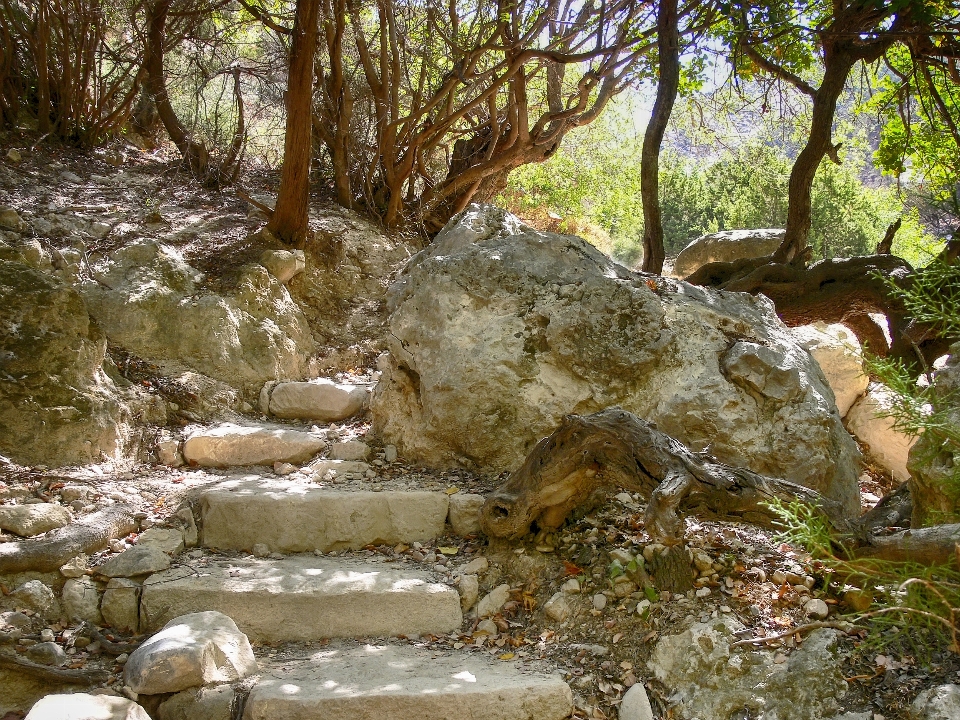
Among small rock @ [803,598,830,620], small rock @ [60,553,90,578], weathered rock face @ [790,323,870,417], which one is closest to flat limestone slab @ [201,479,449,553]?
small rock @ [60,553,90,578]

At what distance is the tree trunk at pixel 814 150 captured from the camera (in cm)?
569

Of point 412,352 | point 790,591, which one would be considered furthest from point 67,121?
point 790,591

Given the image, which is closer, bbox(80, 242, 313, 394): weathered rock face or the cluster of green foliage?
bbox(80, 242, 313, 394): weathered rock face

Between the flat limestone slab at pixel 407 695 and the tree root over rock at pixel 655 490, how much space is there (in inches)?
29.7

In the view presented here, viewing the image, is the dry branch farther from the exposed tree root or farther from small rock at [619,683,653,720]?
the exposed tree root

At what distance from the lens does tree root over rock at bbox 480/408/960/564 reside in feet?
8.53

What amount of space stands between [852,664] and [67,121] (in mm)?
7251

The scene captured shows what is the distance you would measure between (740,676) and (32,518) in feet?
10.2

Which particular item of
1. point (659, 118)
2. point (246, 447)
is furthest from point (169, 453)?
point (659, 118)

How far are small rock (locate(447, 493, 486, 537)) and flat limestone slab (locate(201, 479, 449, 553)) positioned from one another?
67mm

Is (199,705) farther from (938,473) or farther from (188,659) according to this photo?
(938,473)

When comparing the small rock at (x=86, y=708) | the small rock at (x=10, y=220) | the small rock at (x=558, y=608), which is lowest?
the small rock at (x=86, y=708)

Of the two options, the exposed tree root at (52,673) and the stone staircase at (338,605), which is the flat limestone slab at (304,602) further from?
the exposed tree root at (52,673)

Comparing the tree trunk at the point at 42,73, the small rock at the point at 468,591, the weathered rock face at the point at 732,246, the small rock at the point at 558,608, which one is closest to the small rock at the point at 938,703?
the small rock at the point at 558,608
